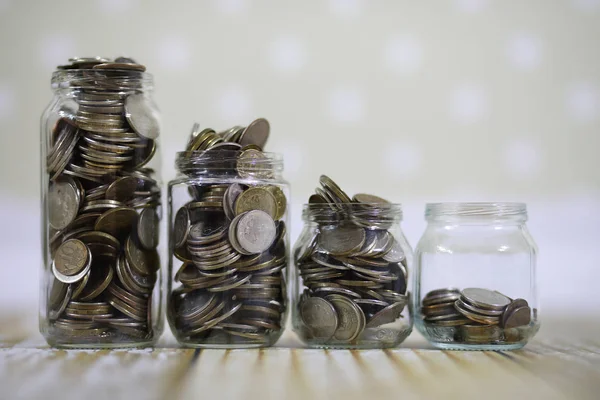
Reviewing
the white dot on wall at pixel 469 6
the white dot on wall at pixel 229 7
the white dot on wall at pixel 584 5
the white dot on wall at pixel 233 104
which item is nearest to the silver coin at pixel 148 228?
the white dot on wall at pixel 233 104

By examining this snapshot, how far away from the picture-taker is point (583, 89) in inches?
92.4

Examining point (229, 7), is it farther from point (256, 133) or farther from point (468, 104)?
point (256, 133)

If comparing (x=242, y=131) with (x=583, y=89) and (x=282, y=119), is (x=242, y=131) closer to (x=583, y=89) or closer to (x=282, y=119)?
(x=282, y=119)

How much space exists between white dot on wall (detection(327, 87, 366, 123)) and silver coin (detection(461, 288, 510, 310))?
0.86 m

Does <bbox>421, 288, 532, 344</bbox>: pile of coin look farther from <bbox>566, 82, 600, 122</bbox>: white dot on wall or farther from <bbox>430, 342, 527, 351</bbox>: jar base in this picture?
<bbox>566, 82, 600, 122</bbox>: white dot on wall

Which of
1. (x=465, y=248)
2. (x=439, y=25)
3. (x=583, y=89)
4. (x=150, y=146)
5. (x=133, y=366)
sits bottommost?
(x=133, y=366)

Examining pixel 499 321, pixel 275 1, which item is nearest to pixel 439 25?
pixel 275 1

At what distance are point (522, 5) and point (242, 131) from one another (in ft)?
3.87

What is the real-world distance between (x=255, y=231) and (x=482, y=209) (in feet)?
1.44

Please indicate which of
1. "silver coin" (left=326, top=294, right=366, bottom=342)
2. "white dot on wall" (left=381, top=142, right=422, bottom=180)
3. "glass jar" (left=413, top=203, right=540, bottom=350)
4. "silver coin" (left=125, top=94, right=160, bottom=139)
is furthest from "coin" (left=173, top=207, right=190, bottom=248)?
"white dot on wall" (left=381, top=142, right=422, bottom=180)

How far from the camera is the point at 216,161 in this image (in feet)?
4.74

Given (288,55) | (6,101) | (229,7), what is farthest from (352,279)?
(6,101)

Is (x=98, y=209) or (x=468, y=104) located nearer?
(x=98, y=209)

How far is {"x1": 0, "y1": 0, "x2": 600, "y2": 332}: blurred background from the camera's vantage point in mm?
2232
